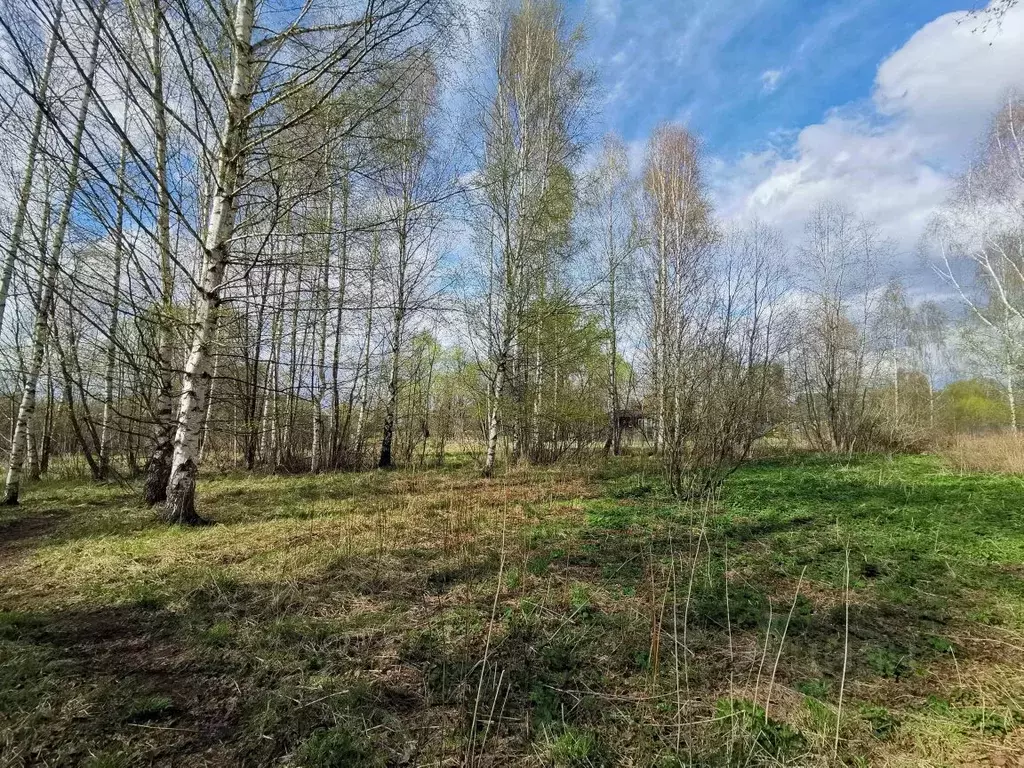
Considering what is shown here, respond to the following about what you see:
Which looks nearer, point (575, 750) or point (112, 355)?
point (575, 750)

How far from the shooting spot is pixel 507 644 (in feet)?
8.59

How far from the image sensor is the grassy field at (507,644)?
6.00ft

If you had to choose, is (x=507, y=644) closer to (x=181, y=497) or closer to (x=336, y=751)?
(x=336, y=751)

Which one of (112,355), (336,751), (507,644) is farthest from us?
(112,355)

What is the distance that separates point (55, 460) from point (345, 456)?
8177 mm

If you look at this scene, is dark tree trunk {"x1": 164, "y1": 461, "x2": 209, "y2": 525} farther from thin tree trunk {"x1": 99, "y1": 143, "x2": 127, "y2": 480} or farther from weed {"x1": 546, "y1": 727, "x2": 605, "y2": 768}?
weed {"x1": 546, "y1": 727, "x2": 605, "y2": 768}

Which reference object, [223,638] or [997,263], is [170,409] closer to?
[223,638]

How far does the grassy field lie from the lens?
6.00 ft

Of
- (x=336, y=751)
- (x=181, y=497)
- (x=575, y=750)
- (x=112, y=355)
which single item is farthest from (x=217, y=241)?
(x=575, y=750)

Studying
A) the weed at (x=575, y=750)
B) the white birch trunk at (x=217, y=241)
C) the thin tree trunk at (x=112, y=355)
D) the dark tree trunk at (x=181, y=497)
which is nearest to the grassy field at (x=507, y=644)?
the weed at (x=575, y=750)

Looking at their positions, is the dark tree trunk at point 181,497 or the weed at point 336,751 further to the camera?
the dark tree trunk at point 181,497

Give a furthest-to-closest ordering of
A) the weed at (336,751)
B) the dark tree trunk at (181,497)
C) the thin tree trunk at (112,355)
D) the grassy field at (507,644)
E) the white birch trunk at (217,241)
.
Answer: the dark tree trunk at (181,497)
the white birch trunk at (217,241)
the thin tree trunk at (112,355)
the grassy field at (507,644)
the weed at (336,751)

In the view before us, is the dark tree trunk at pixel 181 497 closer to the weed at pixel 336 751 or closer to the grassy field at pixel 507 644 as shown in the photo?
the grassy field at pixel 507 644

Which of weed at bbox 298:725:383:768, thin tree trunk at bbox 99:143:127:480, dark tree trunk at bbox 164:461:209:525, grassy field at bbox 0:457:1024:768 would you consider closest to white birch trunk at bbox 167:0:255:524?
dark tree trunk at bbox 164:461:209:525
